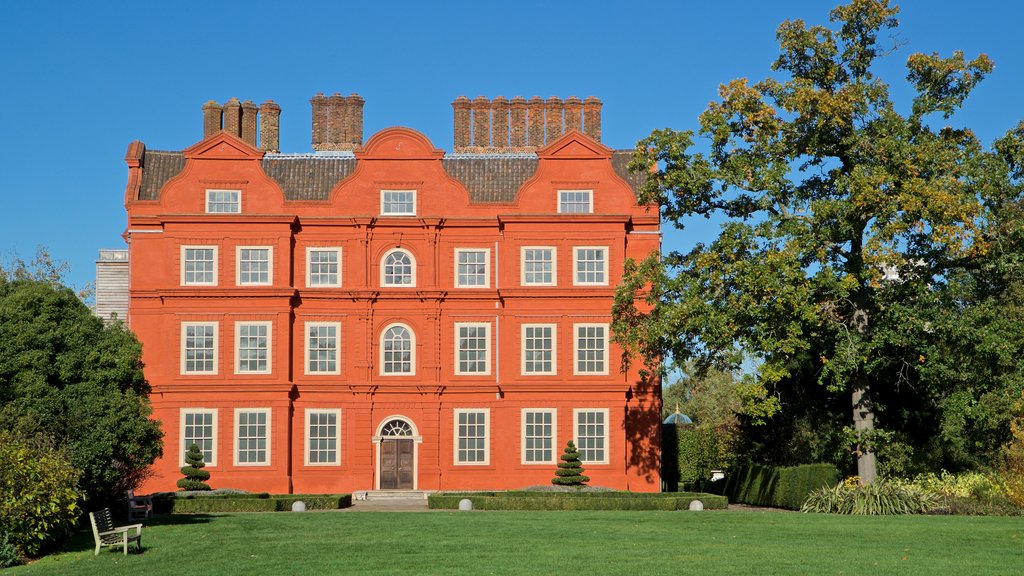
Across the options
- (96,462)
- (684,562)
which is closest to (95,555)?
(96,462)

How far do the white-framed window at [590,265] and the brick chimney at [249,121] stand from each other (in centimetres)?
1346

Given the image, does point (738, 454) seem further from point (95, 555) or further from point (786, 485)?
point (95, 555)

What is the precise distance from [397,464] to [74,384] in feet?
48.6

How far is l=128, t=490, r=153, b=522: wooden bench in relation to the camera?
29.9 meters

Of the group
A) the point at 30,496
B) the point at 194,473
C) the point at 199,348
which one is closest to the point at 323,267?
the point at 199,348

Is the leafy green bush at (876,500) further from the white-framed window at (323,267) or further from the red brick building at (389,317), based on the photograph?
the white-framed window at (323,267)

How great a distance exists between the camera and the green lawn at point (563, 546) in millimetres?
19766

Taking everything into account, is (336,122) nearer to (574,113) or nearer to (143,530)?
(574,113)

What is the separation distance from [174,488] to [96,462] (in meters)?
12.0

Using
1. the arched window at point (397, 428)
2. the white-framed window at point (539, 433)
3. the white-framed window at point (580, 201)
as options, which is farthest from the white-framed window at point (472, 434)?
the white-framed window at point (580, 201)

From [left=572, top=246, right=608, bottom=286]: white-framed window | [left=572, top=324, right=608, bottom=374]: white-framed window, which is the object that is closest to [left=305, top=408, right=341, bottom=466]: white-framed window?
[left=572, top=324, right=608, bottom=374]: white-framed window

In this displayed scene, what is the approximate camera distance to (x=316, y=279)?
139ft

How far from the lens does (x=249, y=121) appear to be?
46562 mm

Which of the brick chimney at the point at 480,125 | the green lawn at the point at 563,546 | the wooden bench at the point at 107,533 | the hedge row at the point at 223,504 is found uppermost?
the brick chimney at the point at 480,125
